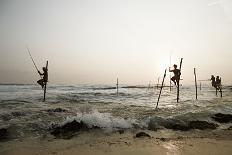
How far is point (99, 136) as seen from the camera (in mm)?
8711

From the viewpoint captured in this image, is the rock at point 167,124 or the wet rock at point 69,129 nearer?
the wet rock at point 69,129

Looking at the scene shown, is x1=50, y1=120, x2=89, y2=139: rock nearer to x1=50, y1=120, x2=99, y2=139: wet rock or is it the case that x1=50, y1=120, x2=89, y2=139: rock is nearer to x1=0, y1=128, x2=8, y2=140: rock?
Answer: x1=50, y1=120, x2=99, y2=139: wet rock

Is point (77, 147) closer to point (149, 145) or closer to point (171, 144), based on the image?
point (149, 145)

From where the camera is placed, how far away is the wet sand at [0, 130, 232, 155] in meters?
6.47

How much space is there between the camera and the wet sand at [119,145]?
6.47 meters

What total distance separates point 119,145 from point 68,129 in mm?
3107

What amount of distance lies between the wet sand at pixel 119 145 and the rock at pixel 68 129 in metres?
0.39

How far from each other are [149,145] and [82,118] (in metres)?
4.51

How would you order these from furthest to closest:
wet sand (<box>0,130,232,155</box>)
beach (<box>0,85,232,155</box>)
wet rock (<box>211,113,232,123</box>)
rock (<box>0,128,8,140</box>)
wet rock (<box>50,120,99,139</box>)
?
wet rock (<box>211,113,232,123</box>) → wet rock (<box>50,120,99,139</box>) → rock (<box>0,128,8,140</box>) → beach (<box>0,85,232,155</box>) → wet sand (<box>0,130,232,155</box>)

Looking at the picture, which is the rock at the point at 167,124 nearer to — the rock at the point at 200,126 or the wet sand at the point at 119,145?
the rock at the point at 200,126

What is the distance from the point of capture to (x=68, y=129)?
9586 millimetres

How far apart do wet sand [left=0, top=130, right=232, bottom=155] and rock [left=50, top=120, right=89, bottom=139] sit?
393 mm

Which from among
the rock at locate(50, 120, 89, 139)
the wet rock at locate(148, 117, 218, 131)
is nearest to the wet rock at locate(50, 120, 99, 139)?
the rock at locate(50, 120, 89, 139)

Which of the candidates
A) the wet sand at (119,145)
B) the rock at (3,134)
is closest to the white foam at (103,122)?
the wet sand at (119,145)
